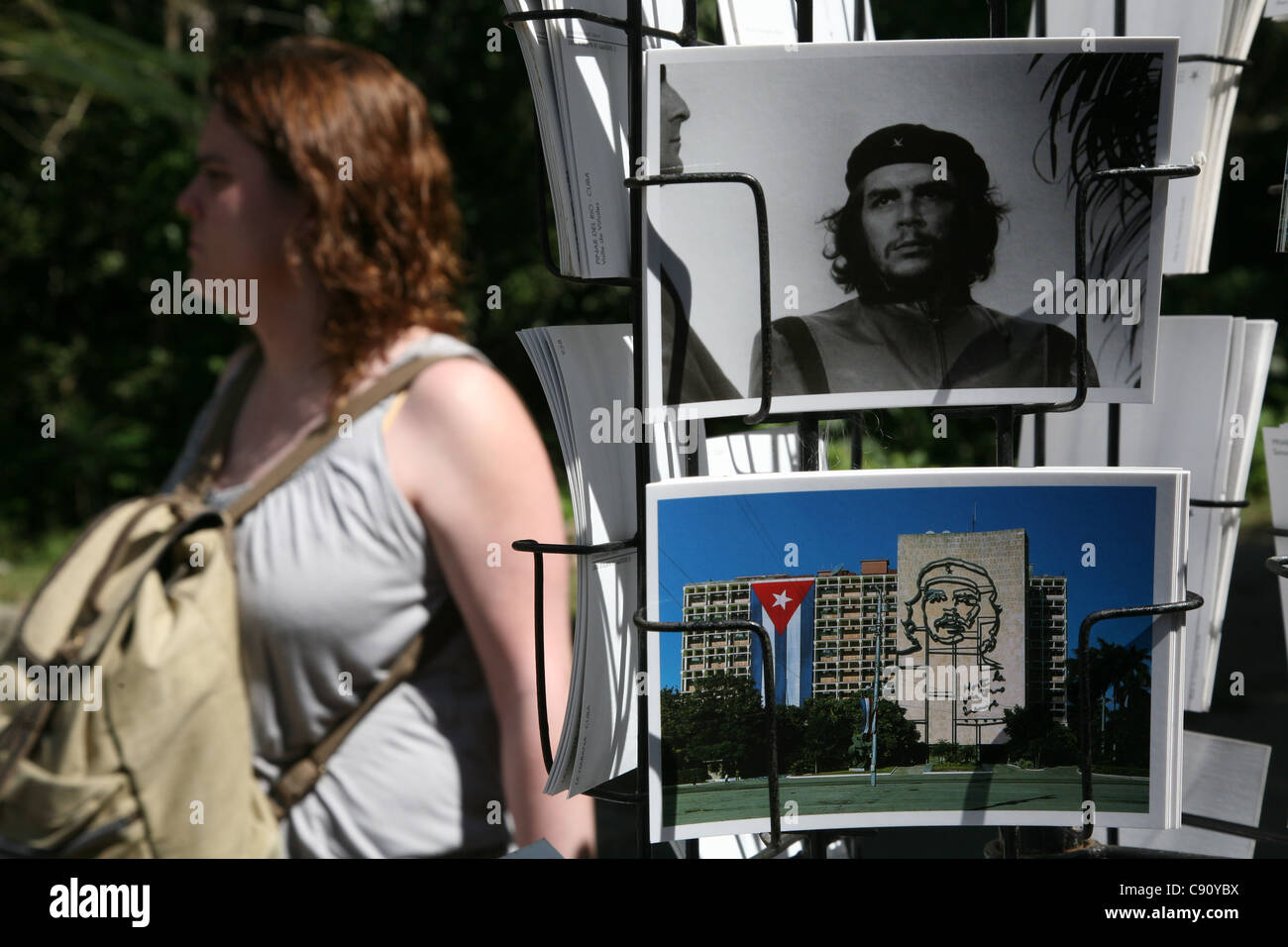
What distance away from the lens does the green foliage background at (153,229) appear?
517 cm

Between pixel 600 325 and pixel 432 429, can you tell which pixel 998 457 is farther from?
pixel 432 429

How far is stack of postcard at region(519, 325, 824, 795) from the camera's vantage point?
0.91 meters

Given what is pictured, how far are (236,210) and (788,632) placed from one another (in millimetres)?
616

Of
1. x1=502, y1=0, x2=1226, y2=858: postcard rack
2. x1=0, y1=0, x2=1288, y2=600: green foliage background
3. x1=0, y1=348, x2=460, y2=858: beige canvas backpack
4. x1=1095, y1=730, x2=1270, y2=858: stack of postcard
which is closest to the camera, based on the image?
x1=502, y1=0, x2=1226, y2=858: postcard rack

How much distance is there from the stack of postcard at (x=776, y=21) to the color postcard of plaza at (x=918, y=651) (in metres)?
0.39

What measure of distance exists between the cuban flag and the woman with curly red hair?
0.20m

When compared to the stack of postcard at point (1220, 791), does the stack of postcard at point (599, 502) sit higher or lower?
higher

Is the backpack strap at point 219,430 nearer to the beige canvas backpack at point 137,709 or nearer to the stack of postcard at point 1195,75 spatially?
the beige canvas backpack at point 137,709

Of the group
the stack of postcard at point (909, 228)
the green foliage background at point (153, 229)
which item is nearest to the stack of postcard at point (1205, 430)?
the stack of postcard at point (909, 228)

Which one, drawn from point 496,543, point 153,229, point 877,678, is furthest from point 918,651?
point 153,229

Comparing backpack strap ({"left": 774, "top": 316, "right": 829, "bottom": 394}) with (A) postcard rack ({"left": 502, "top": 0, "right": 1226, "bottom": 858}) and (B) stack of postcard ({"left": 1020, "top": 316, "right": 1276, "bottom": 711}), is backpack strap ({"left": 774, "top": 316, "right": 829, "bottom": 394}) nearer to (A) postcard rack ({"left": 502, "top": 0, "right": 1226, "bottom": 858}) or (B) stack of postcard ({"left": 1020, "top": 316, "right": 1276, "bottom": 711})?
(A) postcard rack ({"left": 502, "top": 0, "right": 1226, "bottom": 858})

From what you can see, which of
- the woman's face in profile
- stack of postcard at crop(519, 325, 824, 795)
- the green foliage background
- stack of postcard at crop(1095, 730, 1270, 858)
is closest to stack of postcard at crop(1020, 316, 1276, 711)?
stack of postcard at crop(1095, 730, 1270, 858)

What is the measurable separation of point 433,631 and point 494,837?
19 centimetres

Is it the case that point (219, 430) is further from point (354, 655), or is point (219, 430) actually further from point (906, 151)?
point (906, 151)
